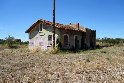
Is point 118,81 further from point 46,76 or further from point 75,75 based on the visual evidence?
point 46,76

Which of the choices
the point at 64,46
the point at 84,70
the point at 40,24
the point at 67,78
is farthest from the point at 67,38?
the point at 67,78

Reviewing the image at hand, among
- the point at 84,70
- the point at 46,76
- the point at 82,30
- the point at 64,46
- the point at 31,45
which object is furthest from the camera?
the point at 82,30

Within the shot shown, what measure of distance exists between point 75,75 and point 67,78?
780 millimetres

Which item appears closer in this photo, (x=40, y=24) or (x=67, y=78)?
(x=67, y=78)

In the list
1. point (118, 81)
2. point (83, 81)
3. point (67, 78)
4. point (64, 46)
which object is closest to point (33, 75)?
point (67, 78)

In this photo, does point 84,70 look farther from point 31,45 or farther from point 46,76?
point 31,45

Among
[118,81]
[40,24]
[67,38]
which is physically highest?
[40,24]

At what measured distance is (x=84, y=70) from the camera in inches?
486

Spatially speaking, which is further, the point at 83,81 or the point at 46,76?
the point at 46,76

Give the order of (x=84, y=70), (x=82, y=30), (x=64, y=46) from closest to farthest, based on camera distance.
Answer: (x=84, y=70), (x=64, y=46), (x=82, y=30)

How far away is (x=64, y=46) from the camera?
2953 centimetres

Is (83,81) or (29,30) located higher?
(29,30)

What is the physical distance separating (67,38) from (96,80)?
799 inches

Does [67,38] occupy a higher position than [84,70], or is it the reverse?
[67,38]
